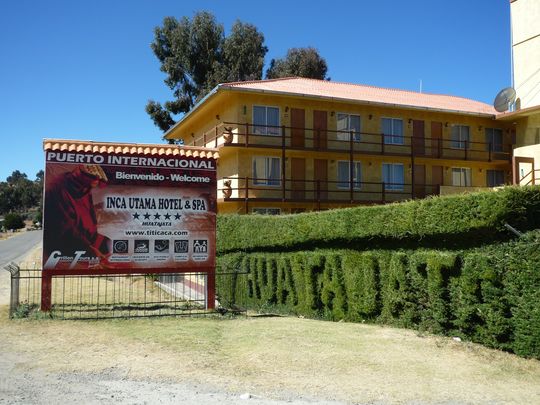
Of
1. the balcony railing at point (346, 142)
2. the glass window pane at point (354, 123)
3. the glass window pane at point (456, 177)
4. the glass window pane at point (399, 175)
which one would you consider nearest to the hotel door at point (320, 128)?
the balcony railing at point (346, 142)

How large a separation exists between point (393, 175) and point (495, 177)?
26.7ft

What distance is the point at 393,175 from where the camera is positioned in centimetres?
3312

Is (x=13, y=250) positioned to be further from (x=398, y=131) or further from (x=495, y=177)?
(x=495, y=177)

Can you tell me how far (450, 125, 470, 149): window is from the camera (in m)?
34.9

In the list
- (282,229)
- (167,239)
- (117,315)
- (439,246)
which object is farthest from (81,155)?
(439,246)

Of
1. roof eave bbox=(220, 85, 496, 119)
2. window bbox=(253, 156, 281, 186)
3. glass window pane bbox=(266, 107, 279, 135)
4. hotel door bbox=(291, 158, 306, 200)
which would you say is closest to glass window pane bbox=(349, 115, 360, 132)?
roof eave bbox=(220, 85, 496, 119)

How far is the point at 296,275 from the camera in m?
14.9

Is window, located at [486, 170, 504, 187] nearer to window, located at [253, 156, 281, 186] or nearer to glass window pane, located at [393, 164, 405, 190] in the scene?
glass window pane, located at [393, 164, 405, 190]

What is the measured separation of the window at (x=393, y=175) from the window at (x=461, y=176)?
411 cm

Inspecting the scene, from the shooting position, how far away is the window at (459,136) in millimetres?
34875

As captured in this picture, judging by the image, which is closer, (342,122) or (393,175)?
(342,122)

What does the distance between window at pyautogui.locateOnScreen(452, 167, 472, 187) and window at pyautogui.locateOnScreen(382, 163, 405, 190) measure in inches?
162

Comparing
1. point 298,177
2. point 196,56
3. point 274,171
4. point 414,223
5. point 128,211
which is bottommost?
point 414,223

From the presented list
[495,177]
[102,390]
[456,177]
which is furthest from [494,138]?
[102,390]
